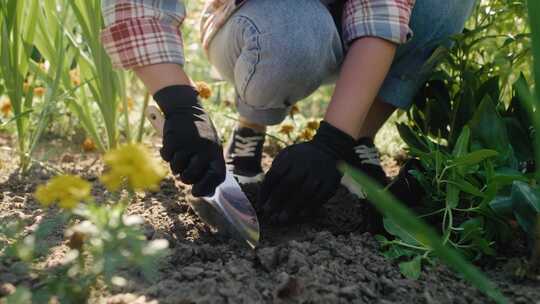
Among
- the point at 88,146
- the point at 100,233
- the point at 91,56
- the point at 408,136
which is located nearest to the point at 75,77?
the point at 88,146

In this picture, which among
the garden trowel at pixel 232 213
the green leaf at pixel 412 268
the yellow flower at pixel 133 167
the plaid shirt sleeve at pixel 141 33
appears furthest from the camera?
Result: the plaid shirt sleeve at pixel 141 33

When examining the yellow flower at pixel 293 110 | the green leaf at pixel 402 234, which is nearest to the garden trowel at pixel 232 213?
the green leaf at pixel 402 234

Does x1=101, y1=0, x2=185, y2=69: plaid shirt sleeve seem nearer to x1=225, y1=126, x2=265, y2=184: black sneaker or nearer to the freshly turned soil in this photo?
the freshly turned soil

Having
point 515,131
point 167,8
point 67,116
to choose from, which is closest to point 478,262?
point 515,131

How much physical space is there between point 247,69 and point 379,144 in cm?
75

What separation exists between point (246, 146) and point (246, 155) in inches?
1.4

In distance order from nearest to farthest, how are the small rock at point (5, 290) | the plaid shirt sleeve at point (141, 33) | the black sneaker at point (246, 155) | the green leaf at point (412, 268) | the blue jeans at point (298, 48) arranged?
1. the small rock at point (5, 290)
2. the green leaf at point (412, 268)
3. the plaid shirt sleeve at point (141, 33)
4. the blue jeans at point (298, 48)
5. the black sneaker at point (246, 155)

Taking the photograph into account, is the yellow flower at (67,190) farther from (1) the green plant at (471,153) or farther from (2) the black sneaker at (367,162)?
(2) the black sneaker at (367,162)

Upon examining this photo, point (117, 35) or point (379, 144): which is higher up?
point (117, 35)

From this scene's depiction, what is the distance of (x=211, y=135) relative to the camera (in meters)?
1.11

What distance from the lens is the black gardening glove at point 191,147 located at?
3.54 feet

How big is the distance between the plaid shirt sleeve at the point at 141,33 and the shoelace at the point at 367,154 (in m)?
0.47

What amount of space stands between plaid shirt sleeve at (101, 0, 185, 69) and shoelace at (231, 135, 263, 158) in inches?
16.6

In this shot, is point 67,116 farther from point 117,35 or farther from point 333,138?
point 333,138
